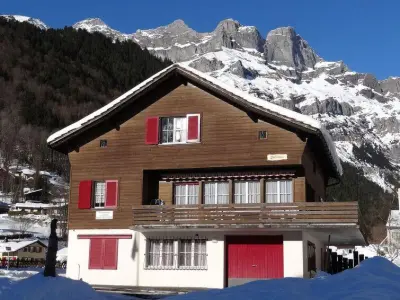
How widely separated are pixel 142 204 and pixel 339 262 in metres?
14.5

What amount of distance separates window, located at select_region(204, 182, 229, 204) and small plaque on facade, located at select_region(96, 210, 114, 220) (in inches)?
188

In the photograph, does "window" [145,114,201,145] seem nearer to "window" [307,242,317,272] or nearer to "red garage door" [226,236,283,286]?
"red garage door" [226,236,283,286]

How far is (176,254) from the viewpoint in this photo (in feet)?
88.8

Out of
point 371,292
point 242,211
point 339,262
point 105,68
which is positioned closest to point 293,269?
point 242,211

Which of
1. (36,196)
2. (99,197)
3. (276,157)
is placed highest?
(36,196)

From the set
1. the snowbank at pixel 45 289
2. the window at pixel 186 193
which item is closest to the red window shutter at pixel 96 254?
the window at pixel 186 193

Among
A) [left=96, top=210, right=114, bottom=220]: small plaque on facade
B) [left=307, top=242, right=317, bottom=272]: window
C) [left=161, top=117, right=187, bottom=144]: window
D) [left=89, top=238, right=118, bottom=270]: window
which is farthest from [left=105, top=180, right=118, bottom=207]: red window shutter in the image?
[left=307, top=242, right=317, bottom=272]: window

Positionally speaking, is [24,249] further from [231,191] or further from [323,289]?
[323,289]

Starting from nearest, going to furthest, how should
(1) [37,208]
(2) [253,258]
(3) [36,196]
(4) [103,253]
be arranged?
(2) [253,258] → (4) [103,253] → (1) [37,208] → (3) [36,196]

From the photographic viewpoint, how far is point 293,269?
83.0 feet

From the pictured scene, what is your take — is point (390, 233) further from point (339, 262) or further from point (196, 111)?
point (196, 111)

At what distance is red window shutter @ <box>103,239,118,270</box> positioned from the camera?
27828mm

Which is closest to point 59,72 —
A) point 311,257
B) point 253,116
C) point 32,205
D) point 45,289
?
point 32,205

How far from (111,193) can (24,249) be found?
4717cm
